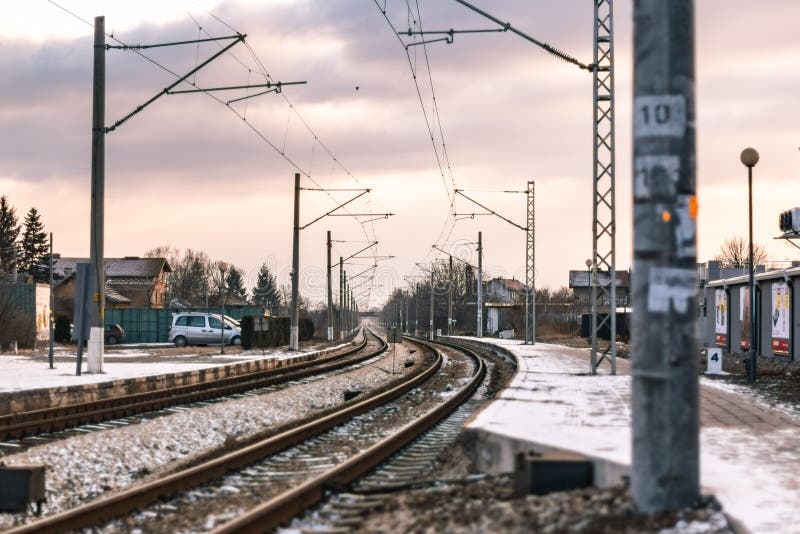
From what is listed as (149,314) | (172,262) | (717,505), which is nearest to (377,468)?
(717,505)

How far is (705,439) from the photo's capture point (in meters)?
10.8

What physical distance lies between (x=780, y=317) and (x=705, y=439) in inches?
923

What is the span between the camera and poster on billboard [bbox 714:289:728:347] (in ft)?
135

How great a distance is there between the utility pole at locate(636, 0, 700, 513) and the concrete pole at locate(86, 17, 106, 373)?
64.7 feet

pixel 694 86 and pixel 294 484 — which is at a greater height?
pixel 694 86

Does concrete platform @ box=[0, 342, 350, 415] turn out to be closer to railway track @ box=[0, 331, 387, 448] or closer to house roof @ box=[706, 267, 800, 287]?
railway track @ box=[0, 331, 387, 448]

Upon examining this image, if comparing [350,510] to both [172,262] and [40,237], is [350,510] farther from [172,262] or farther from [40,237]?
[172,262]

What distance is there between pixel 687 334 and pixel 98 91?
21162 millimetres

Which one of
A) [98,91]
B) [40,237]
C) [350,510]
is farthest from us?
[40,237]

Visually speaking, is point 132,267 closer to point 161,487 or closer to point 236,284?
point 236,284

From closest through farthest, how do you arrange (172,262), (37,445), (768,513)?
1. (768,513)
2. (37,445)
3. (172,262)

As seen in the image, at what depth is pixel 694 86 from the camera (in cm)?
653

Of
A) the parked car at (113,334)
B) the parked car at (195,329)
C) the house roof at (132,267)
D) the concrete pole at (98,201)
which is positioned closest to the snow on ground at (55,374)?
the concrete pole at (98,201)

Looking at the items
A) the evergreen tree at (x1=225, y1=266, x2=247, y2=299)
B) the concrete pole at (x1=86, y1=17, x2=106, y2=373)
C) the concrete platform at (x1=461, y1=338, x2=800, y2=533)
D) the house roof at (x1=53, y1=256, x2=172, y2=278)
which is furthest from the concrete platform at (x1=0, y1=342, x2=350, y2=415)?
the evergreen tree at (x1=225, y1=266, x2=247, y2=299)
